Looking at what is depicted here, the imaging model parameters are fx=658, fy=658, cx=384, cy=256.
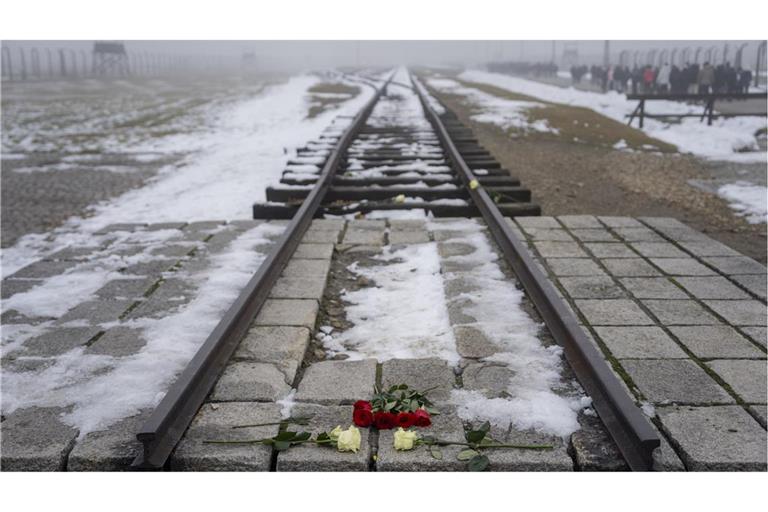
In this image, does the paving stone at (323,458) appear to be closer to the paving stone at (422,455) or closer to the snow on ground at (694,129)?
the paving stone at (422,455)

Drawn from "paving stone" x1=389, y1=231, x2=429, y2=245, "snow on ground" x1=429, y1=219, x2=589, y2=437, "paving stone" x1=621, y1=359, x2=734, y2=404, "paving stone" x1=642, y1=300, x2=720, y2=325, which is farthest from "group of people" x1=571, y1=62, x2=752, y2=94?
"paving stone" x1=621, y1=359, x2=734, y2=404

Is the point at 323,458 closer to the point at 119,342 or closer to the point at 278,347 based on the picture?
the point at 278,347

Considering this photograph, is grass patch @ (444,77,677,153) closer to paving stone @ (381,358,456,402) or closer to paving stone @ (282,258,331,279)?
paving stone @ (282,258,331,279)

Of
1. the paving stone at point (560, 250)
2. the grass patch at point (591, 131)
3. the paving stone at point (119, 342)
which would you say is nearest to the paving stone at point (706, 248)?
the paving stone at point (560, 250)

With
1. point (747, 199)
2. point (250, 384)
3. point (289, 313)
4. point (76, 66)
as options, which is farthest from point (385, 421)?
point (76, 66)

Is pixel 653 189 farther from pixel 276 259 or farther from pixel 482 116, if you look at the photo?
pixel 482 116

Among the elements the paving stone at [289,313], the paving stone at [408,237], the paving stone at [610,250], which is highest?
A: the paving stone at [408,237]

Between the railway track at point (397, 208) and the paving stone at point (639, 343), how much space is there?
240mm

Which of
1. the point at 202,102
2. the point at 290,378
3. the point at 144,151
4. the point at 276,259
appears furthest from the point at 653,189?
the point at 202,102

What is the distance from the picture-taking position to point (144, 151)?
11.5 metres

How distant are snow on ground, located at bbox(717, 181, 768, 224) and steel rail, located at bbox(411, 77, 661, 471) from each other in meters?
3.29

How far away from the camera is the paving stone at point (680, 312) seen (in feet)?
11.1

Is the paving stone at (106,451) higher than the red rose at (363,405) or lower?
lower

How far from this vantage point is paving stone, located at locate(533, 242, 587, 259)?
4539 millimetres
